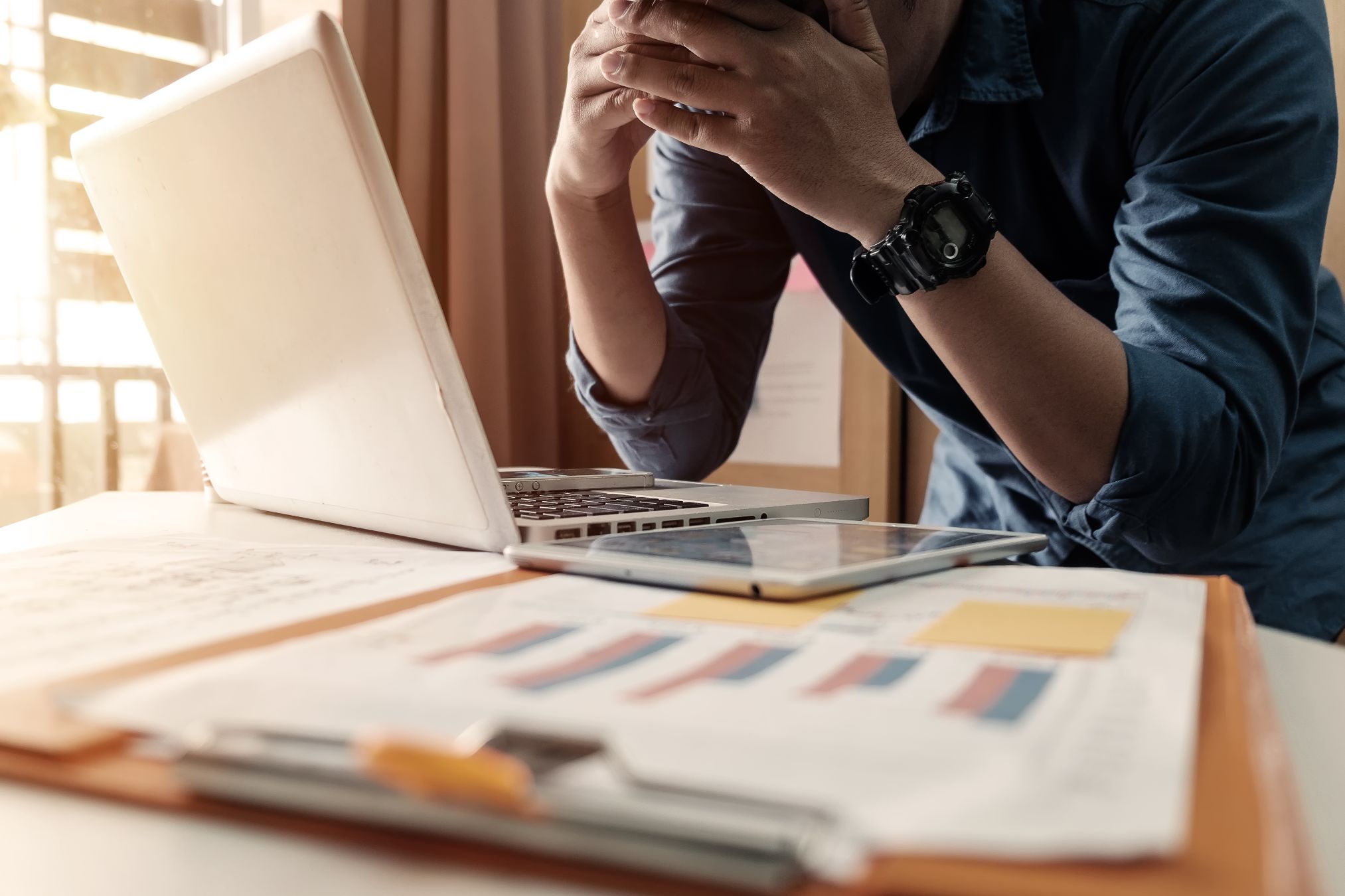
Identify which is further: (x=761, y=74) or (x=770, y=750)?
(x=761, y=74)

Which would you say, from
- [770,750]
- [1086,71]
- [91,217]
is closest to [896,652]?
[770,750]

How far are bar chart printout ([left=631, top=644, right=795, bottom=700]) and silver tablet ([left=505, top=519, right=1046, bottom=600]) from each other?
9cm

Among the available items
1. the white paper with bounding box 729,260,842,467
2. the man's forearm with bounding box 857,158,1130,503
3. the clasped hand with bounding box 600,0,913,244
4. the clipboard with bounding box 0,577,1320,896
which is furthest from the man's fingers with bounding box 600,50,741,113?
the white paper with bounding box 729,260,842,467

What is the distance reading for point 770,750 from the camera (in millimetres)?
219

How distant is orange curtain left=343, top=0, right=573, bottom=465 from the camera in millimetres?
1704

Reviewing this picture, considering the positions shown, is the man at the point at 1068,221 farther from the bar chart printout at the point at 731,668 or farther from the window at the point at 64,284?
the window at the point at 64,284

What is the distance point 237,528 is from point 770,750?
0.58 metres

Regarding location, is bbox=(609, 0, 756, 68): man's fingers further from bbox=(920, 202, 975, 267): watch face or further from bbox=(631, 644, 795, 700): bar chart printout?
bbox=(631, 644, 795, 700): bar chart printout

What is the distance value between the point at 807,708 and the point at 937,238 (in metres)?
0.46

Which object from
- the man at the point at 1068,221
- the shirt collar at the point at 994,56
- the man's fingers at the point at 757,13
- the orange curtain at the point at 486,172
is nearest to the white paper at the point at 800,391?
the orange curtain at the point at 486,172

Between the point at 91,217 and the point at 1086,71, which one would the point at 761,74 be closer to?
the point at 1086,71

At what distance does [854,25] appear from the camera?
69 centimetres

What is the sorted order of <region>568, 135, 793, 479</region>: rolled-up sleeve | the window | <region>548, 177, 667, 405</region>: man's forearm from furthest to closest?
1. the window
2. <region>568, 135, 793, 479</region>: rolled-up sleeve
3. <region>548, 177, 667, 405</region>: man's forearm

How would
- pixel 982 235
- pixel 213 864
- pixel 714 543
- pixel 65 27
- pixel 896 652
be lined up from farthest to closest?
pixel 65 27 → pixel 982 235 → pixel 714 543 → pixel 896 652 → pixel 213 864
